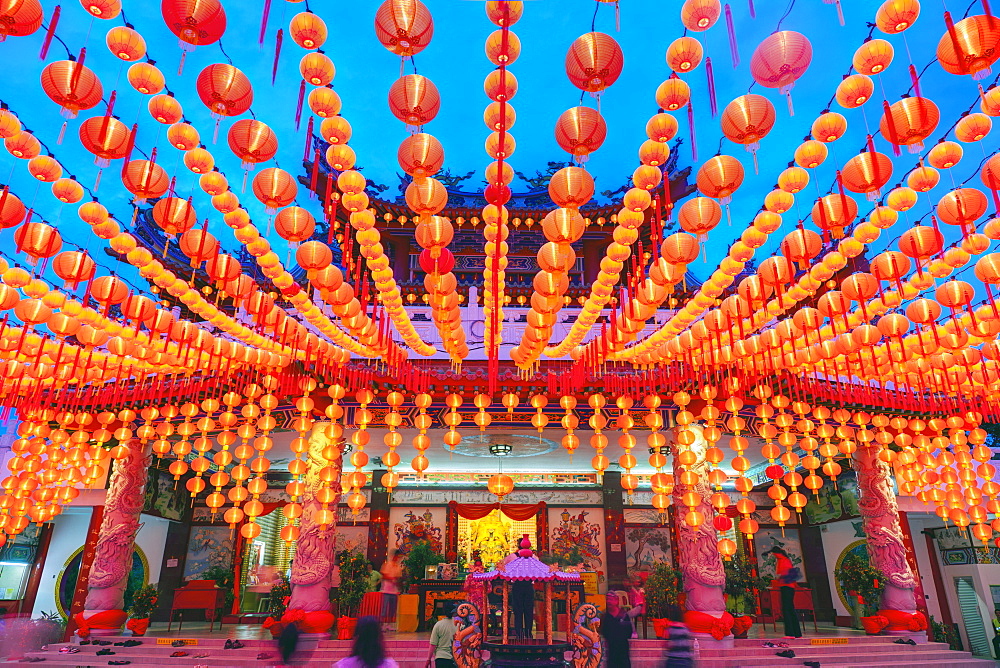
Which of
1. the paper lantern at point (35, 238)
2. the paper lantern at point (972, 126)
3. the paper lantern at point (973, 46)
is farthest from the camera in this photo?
the paper lantern at point (35, 238)

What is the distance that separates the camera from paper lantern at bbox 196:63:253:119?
10.3 ft

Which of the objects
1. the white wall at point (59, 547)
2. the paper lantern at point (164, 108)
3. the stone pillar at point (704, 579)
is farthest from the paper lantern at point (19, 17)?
the white wall at point (59, 547)

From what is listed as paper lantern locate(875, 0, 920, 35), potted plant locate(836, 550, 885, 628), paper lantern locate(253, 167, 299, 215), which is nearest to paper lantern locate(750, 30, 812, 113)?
paper lantern locate(875, 0, 920, 35)

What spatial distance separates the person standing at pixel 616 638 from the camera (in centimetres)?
491

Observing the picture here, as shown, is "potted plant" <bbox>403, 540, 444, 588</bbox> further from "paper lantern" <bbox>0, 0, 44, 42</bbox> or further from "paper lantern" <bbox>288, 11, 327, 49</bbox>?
"paper lantern" <bbox>0, 0, 44, 42</bbox>

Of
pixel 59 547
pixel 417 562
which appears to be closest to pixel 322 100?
pixel 417 562

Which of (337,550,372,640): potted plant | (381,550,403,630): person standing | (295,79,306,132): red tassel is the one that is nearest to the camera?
(295,79,306,132): red tassel

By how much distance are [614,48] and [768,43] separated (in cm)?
79

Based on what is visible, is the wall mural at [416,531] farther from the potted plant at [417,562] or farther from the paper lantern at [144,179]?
the paper lantern at [144,179]

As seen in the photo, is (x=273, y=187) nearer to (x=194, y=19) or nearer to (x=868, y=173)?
(x=194, y=19)

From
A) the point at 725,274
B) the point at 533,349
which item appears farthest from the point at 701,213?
the point at 533,349

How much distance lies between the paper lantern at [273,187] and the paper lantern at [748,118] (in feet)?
9.04

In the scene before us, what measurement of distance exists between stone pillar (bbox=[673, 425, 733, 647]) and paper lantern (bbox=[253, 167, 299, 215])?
6.70 meters

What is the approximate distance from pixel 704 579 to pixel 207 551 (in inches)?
412
